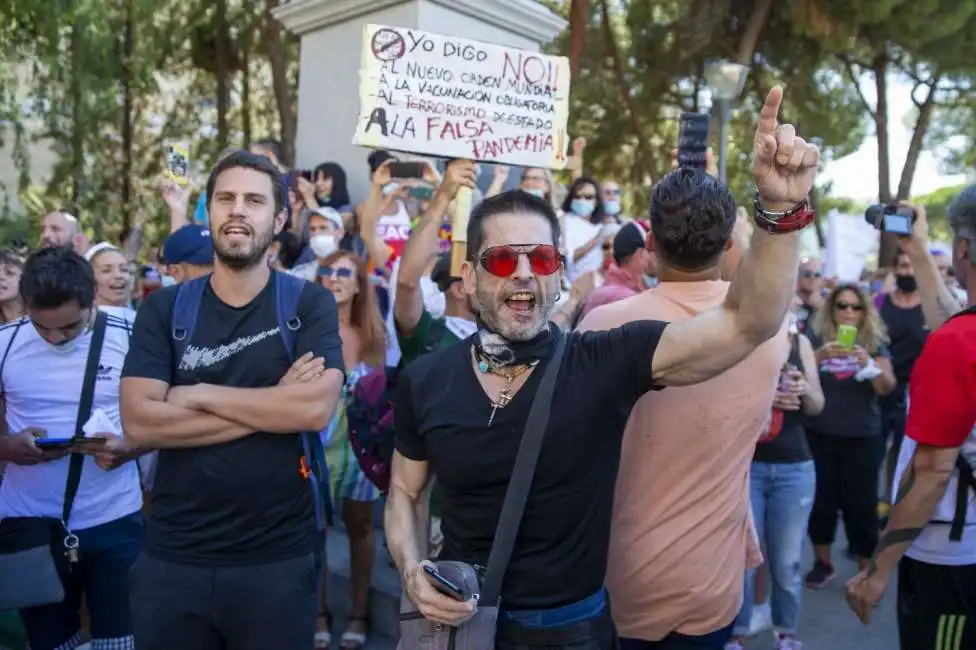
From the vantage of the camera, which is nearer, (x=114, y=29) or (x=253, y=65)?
(x=114, y=29)

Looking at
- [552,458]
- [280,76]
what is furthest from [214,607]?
[280,76]

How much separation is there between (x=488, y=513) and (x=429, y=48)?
2305 millimetres

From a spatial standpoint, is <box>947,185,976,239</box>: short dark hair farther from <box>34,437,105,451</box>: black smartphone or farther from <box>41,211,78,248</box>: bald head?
<box>41,211,78,248</box>: bald head

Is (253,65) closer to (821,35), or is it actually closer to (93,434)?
(821,35)

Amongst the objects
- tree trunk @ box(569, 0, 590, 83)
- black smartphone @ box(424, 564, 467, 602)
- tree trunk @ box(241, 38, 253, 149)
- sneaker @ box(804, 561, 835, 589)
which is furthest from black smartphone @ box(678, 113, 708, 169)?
tree trunk @ box(241, 38, 253, 149)

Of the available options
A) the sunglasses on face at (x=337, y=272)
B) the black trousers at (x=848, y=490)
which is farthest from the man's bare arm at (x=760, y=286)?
the black trousers at (x=848, y=490)

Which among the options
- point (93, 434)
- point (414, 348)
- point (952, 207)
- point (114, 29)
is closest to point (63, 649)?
point (93, 434)

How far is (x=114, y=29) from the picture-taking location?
12055 mm

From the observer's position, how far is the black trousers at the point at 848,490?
582 centimetres

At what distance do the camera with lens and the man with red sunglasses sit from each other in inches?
57.8

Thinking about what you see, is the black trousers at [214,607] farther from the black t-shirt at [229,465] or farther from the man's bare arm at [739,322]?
the man's bare arm at [739,322]

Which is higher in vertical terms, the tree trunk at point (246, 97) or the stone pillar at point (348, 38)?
the tree trunk at point (246, 97)

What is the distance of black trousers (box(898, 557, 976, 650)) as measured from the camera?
271 cm

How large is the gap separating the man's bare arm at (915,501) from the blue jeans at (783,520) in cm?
173
